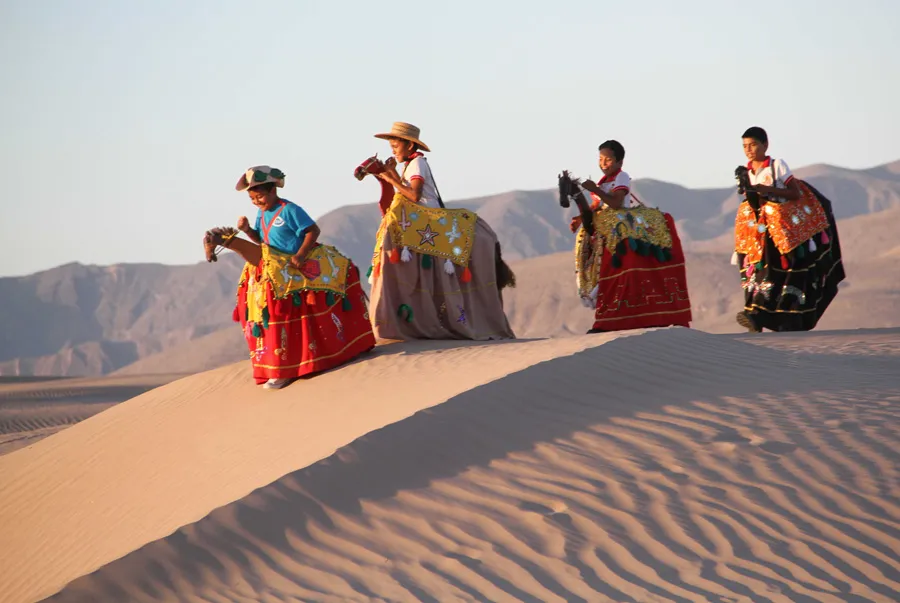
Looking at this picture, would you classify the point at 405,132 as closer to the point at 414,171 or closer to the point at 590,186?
the point at 414,171

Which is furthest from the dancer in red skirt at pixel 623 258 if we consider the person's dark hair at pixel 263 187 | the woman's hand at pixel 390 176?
the person's dark hair at pixel 263 187

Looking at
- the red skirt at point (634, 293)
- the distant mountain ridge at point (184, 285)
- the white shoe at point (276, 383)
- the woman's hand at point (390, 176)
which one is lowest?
the distant mountain ridge at point (184, 285)

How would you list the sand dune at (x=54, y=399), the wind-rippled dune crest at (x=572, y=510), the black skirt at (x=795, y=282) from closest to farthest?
the wind-rippled dune crest at (x=572, y=510) → the black skirt at (x=795, y=282) → the sand dune at (x=54, y=399)

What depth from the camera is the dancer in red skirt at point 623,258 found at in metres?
12.6

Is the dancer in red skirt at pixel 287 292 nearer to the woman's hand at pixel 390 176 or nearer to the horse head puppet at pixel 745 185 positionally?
the woman's hand at pixel 390 176

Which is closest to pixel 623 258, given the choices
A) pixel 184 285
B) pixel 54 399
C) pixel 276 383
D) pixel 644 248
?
pixel 644 248

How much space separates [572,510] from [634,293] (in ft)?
18.7

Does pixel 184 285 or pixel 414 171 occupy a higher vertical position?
pixel 414 171

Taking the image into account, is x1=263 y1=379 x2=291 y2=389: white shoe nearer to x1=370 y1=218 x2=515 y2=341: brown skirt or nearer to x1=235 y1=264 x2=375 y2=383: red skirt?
x1=235 y1=264 x2=375 y2=383: red skirt

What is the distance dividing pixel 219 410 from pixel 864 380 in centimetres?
553

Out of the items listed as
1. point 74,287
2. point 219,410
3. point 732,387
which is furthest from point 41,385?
point 74,287

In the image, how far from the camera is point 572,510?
24.0 ft

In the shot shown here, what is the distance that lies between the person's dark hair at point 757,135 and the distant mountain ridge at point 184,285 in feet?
164

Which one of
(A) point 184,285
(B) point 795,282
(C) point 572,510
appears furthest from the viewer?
(A) point 184,285
